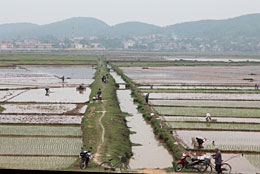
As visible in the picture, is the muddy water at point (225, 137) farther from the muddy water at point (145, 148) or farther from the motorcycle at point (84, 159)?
the motorcycle at point (84, 159)

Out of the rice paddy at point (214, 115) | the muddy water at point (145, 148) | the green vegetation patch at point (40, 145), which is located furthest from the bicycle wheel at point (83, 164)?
the rice paddy at point (214, 115)

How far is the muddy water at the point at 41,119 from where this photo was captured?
44.6 feet

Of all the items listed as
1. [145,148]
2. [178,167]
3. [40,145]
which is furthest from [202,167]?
[40,145]

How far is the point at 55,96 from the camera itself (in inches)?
818

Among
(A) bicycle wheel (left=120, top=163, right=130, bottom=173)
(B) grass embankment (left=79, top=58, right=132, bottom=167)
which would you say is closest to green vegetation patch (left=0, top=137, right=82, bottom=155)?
(B) grass embankment (left=79, top=58, right=132, bottom=167)

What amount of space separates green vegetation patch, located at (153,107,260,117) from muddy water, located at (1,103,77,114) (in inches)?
160

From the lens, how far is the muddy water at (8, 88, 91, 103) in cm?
1931

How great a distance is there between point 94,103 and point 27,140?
6411 millimetres

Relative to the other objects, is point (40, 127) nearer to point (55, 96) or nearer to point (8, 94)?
point (55, 96)

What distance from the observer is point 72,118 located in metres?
14.5

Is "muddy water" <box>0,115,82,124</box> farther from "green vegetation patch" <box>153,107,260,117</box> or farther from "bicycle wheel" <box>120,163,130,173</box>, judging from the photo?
"bicycle wheel" <box>120,163,130,173</box>

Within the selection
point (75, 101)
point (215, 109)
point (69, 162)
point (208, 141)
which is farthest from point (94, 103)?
point (69, 162)

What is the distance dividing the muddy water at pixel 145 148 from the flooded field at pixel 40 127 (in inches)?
61.1

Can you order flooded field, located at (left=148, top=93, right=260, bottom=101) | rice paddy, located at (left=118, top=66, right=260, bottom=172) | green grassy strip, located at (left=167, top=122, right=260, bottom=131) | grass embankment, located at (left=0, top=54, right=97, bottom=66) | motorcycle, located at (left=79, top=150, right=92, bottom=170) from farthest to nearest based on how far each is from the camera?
grass embankment, located at (left=0, top=54, right=97, bottom=66) < flooded field, located at (left=148, top=93, right=260, bottom=101) < green grassy strip, located at (left=167, top=122, right=260, bottom=131) < rice paddy, located at (left=118, top=66, right=260, bottom=172) < motorcycle, located at (left=79, top=150, right=92, bottom=170)
